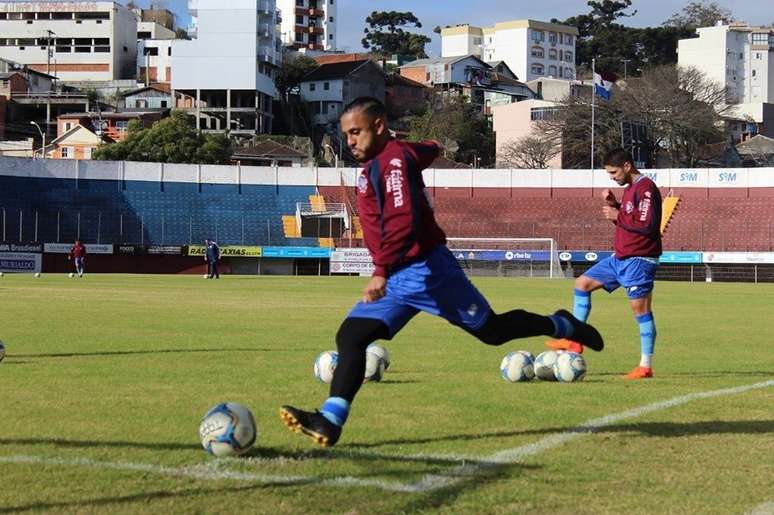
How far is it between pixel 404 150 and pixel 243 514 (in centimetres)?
252

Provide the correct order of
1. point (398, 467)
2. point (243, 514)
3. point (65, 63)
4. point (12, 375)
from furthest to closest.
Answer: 1. point (65, 63)
2. point (12, 375)
3. point (398, 467)
4. point (243, 514)

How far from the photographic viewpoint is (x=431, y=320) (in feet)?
64.0

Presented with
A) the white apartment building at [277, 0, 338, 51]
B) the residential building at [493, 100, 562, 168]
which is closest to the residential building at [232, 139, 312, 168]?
the residential building at [493, 100, 562, 168]

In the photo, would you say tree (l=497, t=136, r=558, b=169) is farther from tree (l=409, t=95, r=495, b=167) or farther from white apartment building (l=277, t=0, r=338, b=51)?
white apartment building (l=277, t=0, r=338, b=51)

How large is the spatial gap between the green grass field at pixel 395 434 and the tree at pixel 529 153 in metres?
75.9

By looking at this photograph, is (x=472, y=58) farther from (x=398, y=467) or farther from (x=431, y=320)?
(x=398, y=467)

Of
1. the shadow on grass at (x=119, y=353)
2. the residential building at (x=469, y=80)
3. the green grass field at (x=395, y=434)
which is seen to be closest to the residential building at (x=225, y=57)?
the residential building at (x=469, y=80)

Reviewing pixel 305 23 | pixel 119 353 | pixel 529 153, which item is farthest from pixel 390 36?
pixel 119 353

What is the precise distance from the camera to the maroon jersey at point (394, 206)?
5.94 m

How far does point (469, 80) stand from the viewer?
4929 inches

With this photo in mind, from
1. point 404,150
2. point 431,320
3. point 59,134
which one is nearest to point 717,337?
point 431,320

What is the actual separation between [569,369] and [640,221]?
184 centimetres

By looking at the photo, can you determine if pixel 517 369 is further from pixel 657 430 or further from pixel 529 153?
pixel 529 153

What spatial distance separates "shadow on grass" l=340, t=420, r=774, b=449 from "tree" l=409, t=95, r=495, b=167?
305ft
